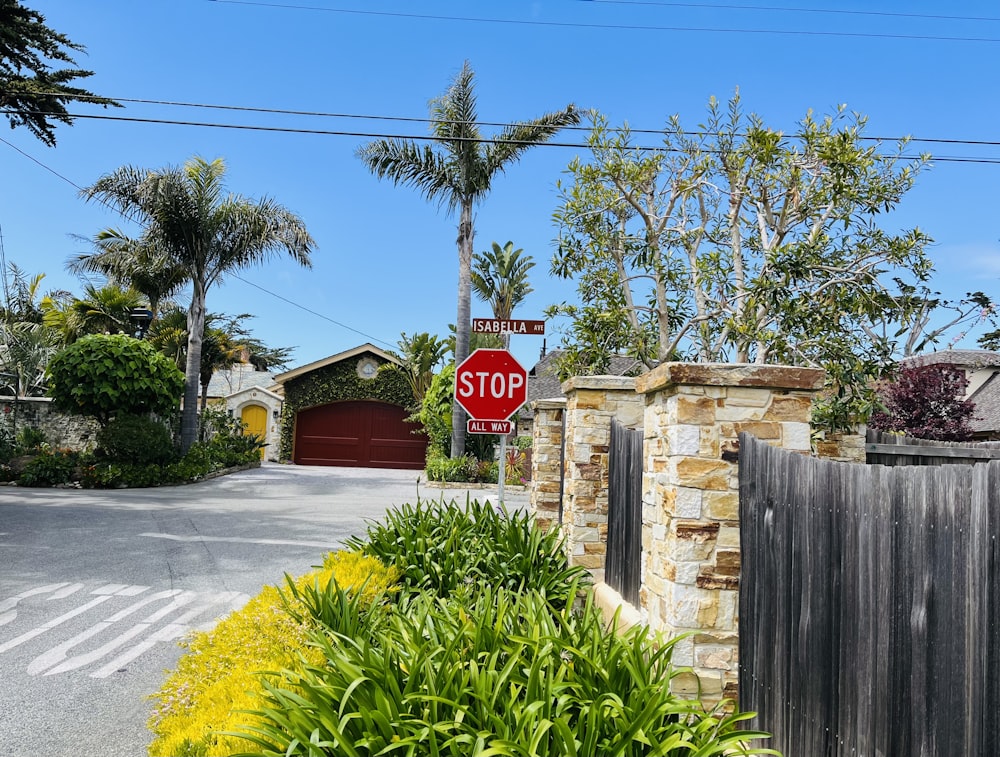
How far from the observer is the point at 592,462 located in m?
6.31

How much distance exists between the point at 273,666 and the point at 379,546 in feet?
9.37

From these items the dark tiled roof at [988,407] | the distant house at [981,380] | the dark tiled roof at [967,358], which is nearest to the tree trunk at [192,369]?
the distant house at [981,380]

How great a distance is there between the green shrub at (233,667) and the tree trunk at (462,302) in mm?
15782

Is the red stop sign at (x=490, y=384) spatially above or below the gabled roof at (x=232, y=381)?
below

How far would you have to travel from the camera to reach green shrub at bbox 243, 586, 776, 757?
2.79m

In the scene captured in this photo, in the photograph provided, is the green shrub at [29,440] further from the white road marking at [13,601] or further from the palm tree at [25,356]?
the white road marking at [13,601]

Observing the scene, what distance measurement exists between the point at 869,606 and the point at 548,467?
5.52 meters

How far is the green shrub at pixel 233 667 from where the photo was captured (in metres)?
3.12

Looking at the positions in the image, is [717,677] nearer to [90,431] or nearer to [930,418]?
[930,418]

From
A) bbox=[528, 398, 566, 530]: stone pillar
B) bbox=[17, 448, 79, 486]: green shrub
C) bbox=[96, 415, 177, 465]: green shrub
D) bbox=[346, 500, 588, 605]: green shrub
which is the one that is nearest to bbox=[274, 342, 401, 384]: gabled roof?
bbox=[96, 415, 177, 465]: green shrub

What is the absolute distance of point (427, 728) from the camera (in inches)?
108

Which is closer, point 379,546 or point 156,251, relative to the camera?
A: point 379,546

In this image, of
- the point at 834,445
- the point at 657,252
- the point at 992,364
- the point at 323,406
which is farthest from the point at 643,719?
the point at 992,364

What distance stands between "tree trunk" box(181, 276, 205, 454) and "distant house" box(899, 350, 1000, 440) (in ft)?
71.4
